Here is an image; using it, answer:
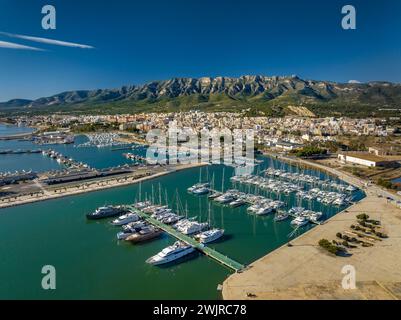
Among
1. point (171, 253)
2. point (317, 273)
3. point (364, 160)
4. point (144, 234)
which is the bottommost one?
point (317, 273)

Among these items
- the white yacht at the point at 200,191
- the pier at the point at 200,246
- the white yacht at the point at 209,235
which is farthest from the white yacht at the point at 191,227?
the white yacht at the point at 200,191

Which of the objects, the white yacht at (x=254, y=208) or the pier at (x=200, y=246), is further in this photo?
the white yacht at (x=254, y=208)

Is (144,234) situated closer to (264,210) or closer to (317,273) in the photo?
(264,210)

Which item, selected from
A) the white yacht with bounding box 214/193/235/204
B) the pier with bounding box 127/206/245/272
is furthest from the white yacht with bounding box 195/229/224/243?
the white yacht with bounding box 214/193/235/204

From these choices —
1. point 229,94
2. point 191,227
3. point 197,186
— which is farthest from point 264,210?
point 229,94

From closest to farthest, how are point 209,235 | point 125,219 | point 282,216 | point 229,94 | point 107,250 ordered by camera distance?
point 107,250, point 209,235, point 125,219, point 282,216, point 229,94

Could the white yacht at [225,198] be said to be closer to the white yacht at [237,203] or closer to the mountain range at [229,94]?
the white yacht at [237,203]
